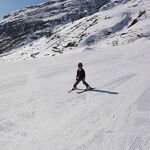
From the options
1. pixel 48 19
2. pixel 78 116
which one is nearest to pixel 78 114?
pixel 78 116

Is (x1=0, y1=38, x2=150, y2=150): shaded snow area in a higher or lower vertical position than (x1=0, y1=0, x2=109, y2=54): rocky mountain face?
lower

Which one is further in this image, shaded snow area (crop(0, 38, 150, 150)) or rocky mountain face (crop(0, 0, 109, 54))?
rocky mountain face (crop(0, 0, 109, 54))

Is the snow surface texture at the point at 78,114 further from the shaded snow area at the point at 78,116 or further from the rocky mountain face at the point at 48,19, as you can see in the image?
the rocky mountain face at the point at 48,19

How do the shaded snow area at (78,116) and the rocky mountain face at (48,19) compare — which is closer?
the shaded snow area at (78,116)

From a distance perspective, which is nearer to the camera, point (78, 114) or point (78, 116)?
point (78, 116)

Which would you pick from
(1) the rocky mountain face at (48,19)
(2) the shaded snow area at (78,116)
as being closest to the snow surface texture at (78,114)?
(2) the shaded snow area at (78,116)

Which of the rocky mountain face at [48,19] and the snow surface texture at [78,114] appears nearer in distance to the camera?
the snow surface texture at [78,114]

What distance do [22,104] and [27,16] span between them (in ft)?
654

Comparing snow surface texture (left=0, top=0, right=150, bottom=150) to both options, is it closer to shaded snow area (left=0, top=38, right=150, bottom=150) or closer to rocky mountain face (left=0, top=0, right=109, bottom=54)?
shaded snow area (left=0, top=38, right=150, bottom=150)

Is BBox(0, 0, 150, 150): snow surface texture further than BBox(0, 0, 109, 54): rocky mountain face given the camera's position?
No

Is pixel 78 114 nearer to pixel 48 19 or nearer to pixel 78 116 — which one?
pixel 78 116

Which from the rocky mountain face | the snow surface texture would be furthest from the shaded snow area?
the rocky mountain face

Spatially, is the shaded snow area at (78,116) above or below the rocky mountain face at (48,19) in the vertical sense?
below

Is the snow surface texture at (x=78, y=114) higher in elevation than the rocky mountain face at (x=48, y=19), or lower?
lower
